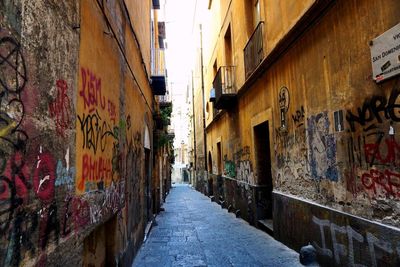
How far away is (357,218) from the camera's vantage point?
4.20 meters

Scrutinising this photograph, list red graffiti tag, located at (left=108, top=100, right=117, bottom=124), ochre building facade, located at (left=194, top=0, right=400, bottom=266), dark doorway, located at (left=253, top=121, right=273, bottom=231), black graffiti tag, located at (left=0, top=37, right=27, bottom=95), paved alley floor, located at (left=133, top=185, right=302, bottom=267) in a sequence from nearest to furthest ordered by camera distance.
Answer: black graffiti tag, located at (left=0, top=37, right=27, bottom=95) → ochre building facade, located at (left=194, top=0, right=400, bottom=266) → red graffiti tag, located at (left=108, top=100, right=117, bottom=124) → paved alley floor, located at (left=133, top=185, right=302, bottom=267) → dark doorway, located at (left=253, top=121, right=273, bottom=231)

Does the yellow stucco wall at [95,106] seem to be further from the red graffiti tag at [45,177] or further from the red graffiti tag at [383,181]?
the red graffiti tag at [383,181]

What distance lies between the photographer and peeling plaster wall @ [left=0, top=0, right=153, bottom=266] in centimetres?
183

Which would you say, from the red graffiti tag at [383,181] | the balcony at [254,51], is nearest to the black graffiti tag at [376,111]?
the red graffiti tag at [383,181]

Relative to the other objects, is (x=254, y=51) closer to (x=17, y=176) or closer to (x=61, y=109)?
(x=61, y=109)

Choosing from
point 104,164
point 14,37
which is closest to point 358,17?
point 104,164

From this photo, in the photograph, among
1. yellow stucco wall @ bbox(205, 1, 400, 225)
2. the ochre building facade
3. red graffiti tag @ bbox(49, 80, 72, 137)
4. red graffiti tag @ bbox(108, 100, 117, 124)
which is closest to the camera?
red graffiti tag @ bbox(49, 80, 72, 137)

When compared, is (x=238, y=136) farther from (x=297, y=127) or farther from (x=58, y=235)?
(x=58, y=235)

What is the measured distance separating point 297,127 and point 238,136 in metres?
5.41

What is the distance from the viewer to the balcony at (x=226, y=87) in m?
11.7

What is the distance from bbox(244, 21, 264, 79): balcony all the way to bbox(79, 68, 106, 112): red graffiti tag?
18.2 feet

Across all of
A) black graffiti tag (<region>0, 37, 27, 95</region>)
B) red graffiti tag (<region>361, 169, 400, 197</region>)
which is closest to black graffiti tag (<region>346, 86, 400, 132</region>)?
red graffiti tag (<region>361, 169, 400, 197</region>)

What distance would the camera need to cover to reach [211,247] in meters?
7.06

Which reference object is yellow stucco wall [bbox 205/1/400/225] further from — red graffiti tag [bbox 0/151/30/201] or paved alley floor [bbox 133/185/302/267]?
red graffiti tag [bbox 0/151/30/201]
